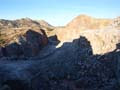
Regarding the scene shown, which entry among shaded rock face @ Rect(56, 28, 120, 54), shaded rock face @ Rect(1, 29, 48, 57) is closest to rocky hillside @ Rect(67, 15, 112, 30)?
shaded rock face @ Rect(1, 29, 48, 57)

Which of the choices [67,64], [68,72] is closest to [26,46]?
[67,64]

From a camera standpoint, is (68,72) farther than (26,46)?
No

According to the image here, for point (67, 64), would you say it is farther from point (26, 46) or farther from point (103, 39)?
point (26, 46)

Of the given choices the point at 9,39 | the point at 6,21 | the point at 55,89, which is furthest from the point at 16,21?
the point at 55,89

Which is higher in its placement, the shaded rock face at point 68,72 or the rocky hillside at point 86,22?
the rocky hillside at point 86,22

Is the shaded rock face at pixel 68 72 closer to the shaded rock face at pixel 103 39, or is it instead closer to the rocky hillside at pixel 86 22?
the shaded rock face at pixel 103 39

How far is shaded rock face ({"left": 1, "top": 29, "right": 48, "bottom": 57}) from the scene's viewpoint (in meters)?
44.6

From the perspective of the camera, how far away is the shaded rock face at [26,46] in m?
44.6

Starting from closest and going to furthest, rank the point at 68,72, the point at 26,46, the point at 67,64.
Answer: the point at 68,72
the point at 67,64
the point at 26,46

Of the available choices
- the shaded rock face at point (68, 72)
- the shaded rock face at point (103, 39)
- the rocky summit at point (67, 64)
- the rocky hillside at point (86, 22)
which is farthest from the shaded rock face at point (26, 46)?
the shaded rock face at point (103, 39)

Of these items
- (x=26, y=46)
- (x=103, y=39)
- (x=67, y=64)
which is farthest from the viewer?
(x=26, y=46)

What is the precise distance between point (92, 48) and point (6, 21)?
97.1 metres

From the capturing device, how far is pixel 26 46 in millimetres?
46125

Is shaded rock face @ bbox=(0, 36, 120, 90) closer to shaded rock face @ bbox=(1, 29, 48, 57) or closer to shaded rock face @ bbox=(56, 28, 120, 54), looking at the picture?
shaded rock face @ bbox=(56, 28, 120, 54)
